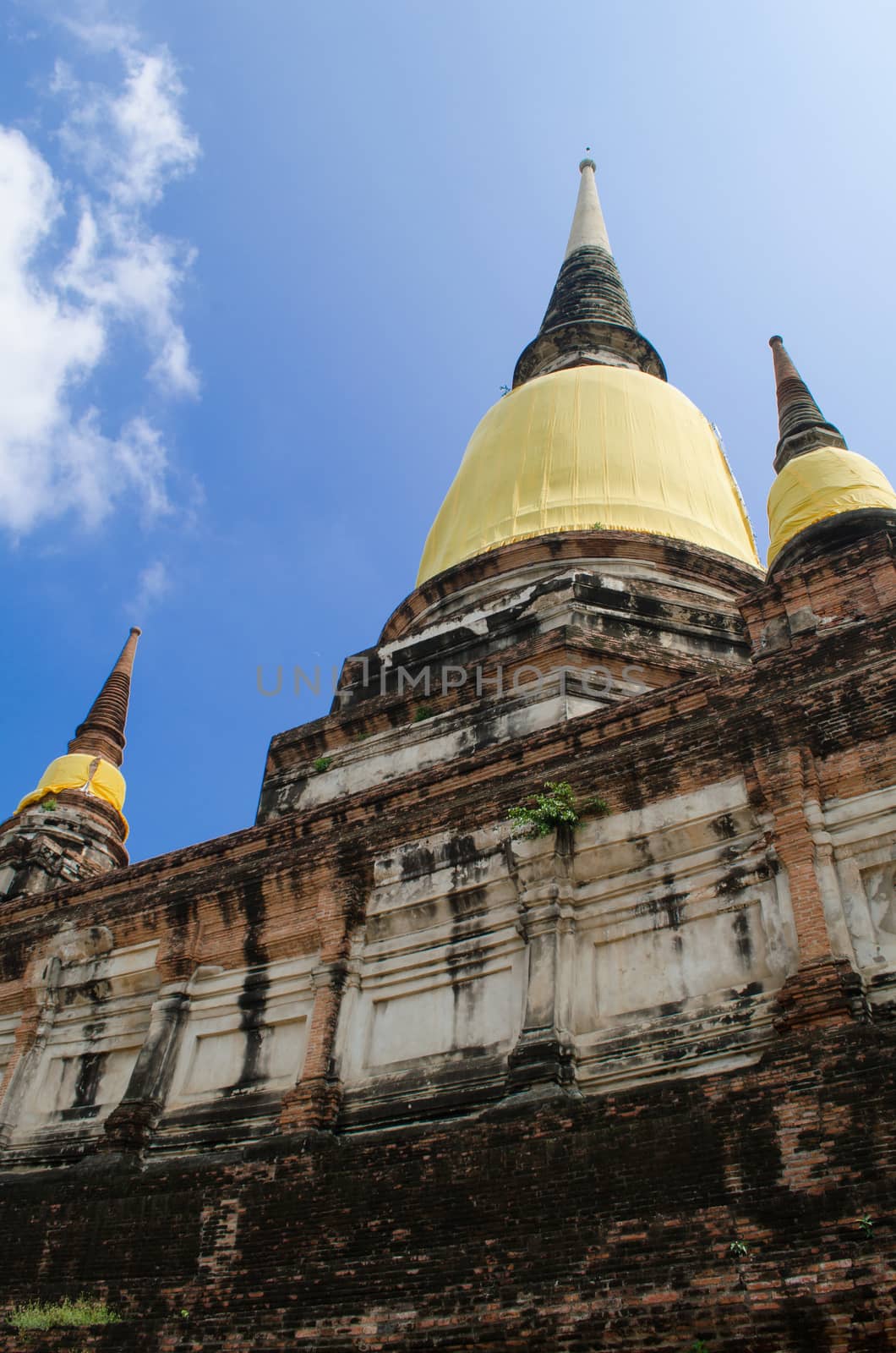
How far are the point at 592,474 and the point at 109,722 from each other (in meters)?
10.9

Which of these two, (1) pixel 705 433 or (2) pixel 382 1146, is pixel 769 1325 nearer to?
(2) pixel 382 1146

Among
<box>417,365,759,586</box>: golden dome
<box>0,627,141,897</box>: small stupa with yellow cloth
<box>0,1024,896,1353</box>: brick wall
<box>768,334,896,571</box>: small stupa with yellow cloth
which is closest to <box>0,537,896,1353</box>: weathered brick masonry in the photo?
<box>0,1024,896,1353</box>: brick wall

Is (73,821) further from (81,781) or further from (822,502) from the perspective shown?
(822,502)

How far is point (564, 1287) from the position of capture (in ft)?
20.9

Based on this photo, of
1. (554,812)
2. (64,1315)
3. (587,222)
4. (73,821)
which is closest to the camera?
(64,1315)

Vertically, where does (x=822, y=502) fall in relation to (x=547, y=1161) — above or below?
above

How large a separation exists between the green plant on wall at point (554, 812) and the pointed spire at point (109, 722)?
14527 mm

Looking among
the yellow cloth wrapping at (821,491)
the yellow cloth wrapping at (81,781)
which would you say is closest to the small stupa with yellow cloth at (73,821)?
the yellow cloth wrapping at (81,781)

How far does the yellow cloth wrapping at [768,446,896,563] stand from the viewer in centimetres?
1302

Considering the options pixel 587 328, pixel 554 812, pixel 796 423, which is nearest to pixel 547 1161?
pixel 554 812

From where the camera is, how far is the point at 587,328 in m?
25.1

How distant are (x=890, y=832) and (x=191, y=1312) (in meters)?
5.64

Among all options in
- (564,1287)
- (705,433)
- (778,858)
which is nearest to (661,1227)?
(564,1287)

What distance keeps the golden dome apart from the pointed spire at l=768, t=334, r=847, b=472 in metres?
2.45
